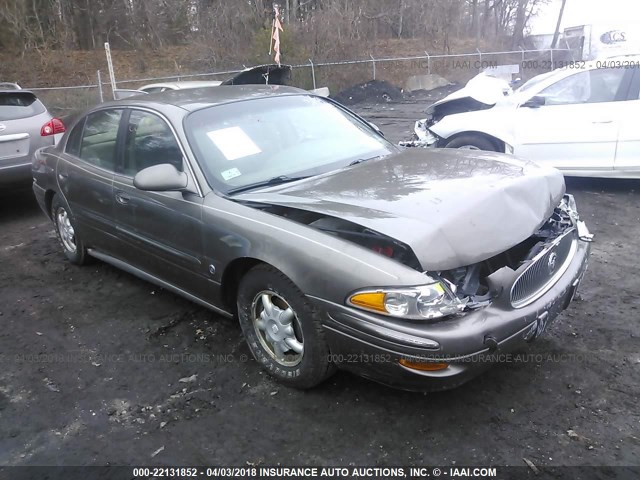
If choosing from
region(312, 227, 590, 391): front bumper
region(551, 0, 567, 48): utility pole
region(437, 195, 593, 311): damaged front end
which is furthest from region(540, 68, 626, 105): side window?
region(551, 0, 567, 48): utility pole

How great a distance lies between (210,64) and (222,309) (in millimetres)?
21378

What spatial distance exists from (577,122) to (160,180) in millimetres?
5159

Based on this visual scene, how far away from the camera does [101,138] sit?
4504mm

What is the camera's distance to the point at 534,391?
10.1 ft

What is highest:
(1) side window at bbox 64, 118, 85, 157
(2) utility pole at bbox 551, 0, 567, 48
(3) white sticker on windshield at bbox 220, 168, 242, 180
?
(2) utility pole at bbox 551, 0, 567, 48

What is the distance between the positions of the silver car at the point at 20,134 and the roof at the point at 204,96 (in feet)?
8.95

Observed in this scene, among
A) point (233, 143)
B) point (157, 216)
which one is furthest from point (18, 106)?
point (233, 143)

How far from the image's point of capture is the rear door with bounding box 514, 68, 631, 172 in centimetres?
642

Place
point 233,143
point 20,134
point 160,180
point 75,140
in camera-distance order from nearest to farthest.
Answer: point 160,180 → point 233,143 → point 75,140 → point 20,134

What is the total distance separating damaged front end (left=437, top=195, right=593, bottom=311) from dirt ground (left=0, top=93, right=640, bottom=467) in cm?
58

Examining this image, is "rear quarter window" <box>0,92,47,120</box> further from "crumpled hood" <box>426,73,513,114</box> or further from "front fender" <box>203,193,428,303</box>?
"crumpled hood" <box>426,73,513,114</box>

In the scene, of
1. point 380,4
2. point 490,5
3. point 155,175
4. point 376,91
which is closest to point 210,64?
point 376,91

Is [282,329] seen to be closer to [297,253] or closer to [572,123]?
[297,253]

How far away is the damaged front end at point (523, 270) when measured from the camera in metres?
2.74
